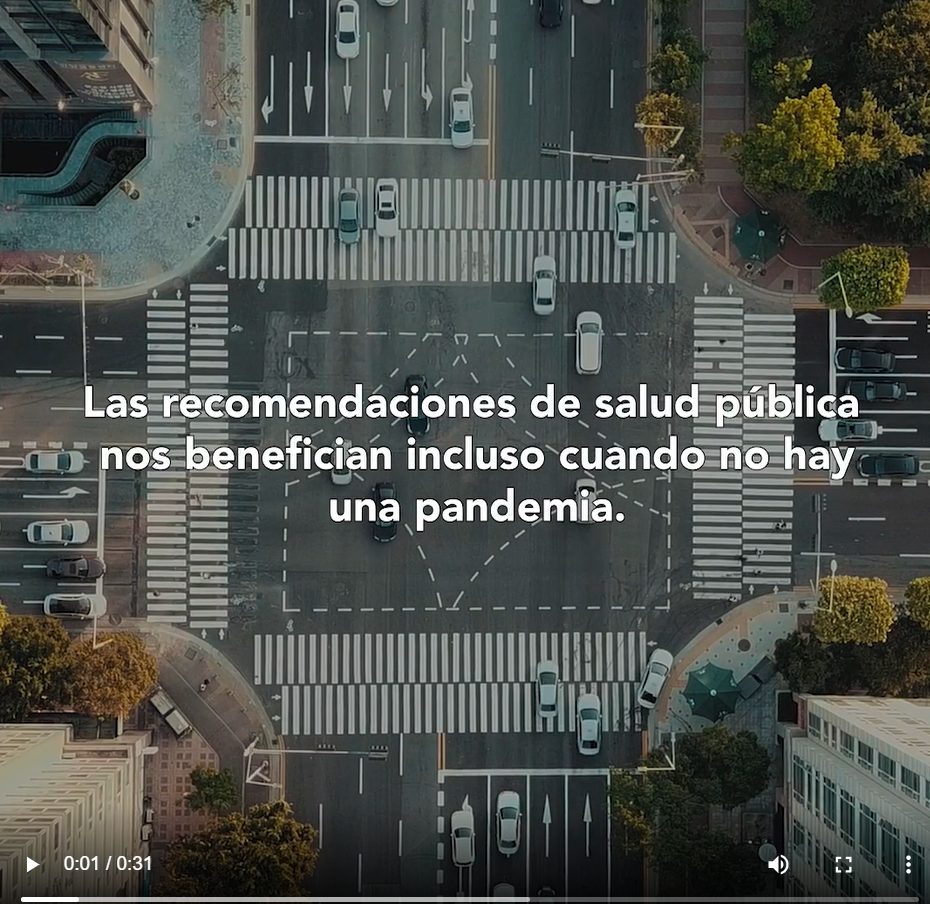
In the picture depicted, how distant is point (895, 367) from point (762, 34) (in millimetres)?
19850

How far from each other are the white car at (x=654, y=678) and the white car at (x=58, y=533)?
3240 centimetres

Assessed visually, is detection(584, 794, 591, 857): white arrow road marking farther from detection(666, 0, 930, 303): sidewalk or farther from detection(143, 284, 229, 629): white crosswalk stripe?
detection(666, 0, 930, 303): sidewalk

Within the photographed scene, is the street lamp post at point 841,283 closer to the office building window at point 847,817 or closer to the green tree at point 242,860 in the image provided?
the office building window at point 847,817

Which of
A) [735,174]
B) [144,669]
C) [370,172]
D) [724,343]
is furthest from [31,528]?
[735,174]

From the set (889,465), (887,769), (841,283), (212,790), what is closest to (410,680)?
(212,790)

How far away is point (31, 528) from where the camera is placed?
190 feet


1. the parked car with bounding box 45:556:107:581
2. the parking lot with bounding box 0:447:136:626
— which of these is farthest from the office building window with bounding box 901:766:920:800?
the parked car with bounding box 45:556:107:581

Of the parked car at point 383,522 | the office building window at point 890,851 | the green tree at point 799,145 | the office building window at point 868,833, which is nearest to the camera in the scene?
the office building window at point 890,851

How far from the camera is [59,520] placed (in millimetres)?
58438

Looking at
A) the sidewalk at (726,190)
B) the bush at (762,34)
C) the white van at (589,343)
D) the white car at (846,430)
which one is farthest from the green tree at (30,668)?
the bush at (762,34)

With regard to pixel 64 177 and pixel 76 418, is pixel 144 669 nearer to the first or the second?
pixel 76 418

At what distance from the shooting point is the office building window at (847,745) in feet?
168

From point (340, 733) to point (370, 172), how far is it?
31.7 metres

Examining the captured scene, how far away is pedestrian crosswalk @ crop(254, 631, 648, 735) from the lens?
58.6 m
